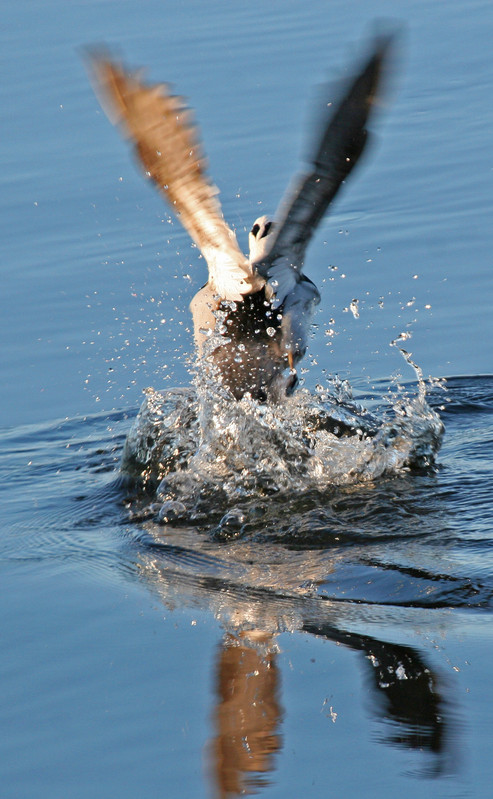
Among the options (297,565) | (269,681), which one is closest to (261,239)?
(297,565)

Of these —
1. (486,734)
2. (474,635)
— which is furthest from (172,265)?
(486,734)

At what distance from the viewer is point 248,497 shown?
5.51m

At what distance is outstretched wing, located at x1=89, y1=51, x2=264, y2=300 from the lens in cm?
574

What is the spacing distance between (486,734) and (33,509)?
2.85 meters

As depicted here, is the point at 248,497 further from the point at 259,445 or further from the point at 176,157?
the point at 176,157

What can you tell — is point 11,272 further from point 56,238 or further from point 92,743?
point 92,743

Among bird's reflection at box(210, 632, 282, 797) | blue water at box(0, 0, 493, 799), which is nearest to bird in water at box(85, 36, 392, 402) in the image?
blue water at box(0, 0, 493, 799)

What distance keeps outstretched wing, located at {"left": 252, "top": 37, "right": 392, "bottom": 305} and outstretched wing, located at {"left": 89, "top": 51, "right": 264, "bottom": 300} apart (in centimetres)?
15

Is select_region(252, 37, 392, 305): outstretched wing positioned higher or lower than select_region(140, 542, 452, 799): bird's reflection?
higher

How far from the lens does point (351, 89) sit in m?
5.40

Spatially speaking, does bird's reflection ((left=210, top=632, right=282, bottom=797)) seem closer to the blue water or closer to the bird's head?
the blue water

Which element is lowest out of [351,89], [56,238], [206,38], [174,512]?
[174,512]

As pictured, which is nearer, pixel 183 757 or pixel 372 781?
pixel 372 781

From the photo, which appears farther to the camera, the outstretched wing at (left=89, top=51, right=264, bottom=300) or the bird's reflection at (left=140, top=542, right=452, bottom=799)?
the outstretched wing at (left=89, top=51, right=264, bottom=300)
